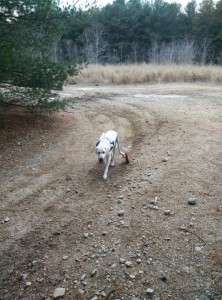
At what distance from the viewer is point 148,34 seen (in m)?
40.8

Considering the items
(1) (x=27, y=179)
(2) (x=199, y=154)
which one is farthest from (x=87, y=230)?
(2) (x=199, y=154)

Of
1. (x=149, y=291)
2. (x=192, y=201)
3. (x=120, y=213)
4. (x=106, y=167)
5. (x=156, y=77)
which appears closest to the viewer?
(x=149, y=291)

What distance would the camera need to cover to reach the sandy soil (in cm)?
296

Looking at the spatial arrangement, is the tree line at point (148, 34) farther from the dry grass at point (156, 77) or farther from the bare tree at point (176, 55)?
the dry grass at point (156, 77)

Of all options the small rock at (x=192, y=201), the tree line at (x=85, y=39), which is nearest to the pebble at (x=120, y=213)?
the small rock at (x=192, y=201)

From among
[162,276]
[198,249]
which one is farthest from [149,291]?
[198,249]

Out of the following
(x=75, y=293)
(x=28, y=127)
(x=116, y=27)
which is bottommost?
(x=75, y=293)

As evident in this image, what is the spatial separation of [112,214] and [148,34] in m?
41.1

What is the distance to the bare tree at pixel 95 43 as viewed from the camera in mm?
33562

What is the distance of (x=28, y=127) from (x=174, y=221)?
491 centimetres

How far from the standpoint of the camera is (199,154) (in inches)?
222

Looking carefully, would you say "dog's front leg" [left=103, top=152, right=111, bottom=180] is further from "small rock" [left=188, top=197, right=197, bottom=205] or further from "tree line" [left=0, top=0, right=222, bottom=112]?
"tree line" [left=0, top=0, right=222, bottom=112]

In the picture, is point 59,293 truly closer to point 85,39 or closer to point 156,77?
point 156,77

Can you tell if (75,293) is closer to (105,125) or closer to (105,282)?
(105,282)
